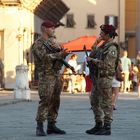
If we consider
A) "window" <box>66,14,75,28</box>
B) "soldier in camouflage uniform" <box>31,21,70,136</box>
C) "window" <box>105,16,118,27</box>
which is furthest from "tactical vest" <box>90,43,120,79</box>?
"window" <box>105,16,118,27</box>

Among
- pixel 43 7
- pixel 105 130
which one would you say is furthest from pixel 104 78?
pixel 43 7

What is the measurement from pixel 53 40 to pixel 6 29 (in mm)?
22751

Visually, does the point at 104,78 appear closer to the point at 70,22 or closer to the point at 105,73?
the point at 105,73

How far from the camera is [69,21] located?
68250 mm

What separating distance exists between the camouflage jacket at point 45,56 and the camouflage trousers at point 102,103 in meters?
0.94

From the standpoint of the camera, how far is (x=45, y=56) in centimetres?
1241

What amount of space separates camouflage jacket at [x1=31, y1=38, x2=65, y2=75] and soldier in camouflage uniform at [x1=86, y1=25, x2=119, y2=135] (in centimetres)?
66

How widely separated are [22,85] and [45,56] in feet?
46.1

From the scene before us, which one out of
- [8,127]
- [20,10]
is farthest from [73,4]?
[8,127]

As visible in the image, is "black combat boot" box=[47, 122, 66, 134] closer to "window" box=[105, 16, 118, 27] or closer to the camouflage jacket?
the camouflage jacket

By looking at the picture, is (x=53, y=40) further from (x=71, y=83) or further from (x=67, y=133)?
(x=71, y=83)

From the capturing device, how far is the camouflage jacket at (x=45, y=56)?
1241 cm

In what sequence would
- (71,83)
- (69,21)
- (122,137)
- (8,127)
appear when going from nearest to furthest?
(122,137) < (8,127) < (71,83) < (69,21)

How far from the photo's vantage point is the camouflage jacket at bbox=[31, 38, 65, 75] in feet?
40.7
